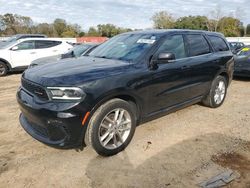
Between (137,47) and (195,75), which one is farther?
(195,75)

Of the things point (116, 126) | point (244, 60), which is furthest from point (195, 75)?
point (244, 60)

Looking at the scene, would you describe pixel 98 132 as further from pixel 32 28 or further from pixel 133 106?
pixel 32 28

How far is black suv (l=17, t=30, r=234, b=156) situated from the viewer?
332 cm

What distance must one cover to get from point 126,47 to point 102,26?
2572 inches

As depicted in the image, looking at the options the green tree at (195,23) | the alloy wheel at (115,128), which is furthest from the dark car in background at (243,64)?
the green tree at (195,23)

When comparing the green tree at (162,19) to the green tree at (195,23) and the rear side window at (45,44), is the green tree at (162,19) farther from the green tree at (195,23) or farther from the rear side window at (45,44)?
the rear side window at (45,44)

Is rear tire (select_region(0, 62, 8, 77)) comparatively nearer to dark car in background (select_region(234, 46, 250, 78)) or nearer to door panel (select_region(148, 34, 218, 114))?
door panel (select_region(148, 34, 218, 114))

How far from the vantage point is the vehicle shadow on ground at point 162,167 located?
10.6ft

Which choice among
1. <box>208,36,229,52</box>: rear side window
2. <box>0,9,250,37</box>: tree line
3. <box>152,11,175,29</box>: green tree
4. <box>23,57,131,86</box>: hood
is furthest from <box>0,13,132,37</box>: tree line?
<box>23,57,131,86</box>: hood

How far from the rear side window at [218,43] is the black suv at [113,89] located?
1.94 ft

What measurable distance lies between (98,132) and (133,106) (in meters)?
0.75

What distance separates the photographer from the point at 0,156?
3801 mm

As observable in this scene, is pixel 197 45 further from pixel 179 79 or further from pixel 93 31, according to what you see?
pixel 93 31

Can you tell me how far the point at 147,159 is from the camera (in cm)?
374
